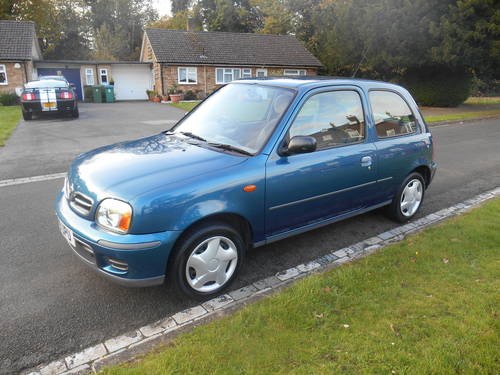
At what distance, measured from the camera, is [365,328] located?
9.34ft

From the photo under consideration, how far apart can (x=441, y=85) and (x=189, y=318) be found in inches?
992

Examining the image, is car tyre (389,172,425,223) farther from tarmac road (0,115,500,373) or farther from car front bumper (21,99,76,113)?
car front bumper (21,99,76,113)

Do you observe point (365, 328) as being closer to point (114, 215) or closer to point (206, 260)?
point (206, 260)

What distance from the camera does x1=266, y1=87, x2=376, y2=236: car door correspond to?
3570mm

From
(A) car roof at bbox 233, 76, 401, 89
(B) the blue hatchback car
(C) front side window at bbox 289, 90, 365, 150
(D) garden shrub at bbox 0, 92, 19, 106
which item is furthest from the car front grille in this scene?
(D) garden shrub at bbox 0, 92, 19, 106

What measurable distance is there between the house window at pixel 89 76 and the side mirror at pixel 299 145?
107 feet

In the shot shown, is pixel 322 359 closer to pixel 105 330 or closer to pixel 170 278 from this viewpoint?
pixel 170 278

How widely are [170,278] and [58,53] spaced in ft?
165

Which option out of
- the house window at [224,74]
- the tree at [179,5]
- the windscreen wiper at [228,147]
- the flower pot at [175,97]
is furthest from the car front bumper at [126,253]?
the tree at [179,5]

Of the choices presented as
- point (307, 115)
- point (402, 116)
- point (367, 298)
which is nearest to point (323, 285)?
point (367, 298)

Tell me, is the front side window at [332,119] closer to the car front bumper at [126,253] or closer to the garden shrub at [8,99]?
the car front bumper at [126,253]

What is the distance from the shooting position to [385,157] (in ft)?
14.7

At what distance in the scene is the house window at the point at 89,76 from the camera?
3200 centimetres

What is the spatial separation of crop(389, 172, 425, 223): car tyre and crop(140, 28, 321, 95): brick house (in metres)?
25.3
